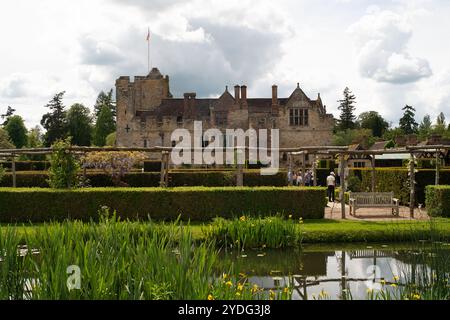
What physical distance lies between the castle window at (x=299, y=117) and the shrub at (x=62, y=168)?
30.0 metres

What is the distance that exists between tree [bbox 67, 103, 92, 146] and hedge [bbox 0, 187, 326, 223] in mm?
52995

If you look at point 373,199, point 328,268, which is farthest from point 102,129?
point 328,268

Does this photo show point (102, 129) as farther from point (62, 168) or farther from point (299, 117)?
point (62, 168)

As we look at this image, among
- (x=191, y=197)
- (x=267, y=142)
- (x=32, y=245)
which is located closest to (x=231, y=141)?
(x=267, y=142)

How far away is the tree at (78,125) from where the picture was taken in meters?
64.9

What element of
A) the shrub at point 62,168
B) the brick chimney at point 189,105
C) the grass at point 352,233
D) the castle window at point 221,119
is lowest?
the grass at point 352,233

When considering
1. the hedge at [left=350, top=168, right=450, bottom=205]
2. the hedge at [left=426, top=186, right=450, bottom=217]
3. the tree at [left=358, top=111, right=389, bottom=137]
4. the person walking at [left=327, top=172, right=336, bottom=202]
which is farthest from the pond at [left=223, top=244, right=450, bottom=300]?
the tree at [left=358, top=111, right=389, bottom=137]

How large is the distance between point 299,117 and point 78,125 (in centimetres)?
3327

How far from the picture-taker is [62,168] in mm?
15398

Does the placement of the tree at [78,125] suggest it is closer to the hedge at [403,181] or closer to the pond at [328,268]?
the hedge at [403,181]

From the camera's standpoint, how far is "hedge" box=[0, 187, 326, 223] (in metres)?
13.2

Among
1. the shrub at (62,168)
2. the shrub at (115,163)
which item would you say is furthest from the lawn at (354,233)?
the shrub at (115,163)

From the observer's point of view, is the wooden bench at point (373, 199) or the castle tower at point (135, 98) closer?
the wooden bench at point (373, 199)
